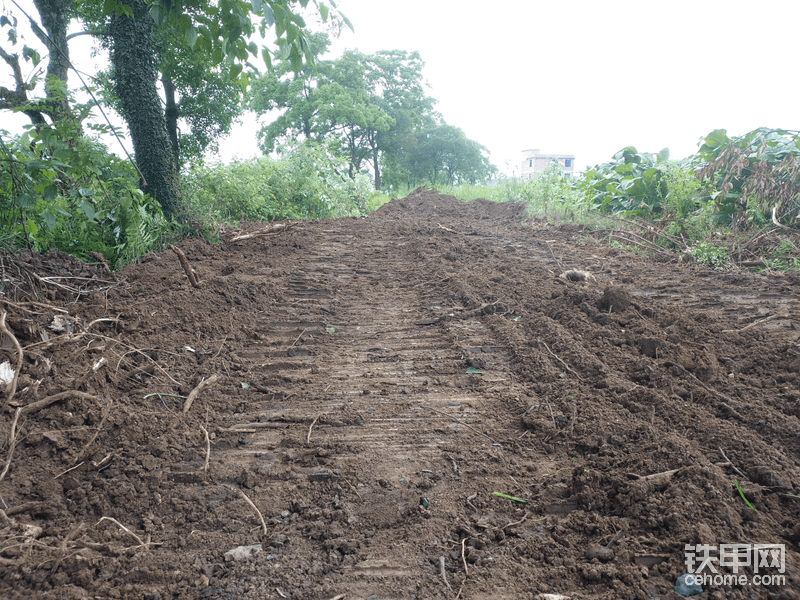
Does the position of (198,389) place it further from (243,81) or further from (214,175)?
(214,175)

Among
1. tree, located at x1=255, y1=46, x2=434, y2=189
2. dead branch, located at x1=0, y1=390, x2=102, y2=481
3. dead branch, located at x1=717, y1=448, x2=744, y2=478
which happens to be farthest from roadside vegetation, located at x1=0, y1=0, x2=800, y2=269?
tree, located at x1=255, y1=46, x2=434, y2=189

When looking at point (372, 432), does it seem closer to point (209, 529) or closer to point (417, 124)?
point (209, 529)

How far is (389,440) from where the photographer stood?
8.35 ft

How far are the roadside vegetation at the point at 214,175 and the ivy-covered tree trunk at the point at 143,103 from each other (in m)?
0.02

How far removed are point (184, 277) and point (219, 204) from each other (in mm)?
4050

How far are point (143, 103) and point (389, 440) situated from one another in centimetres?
625

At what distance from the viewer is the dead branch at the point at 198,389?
2.81 meters

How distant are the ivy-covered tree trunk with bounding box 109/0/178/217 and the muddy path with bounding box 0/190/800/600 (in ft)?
7.25

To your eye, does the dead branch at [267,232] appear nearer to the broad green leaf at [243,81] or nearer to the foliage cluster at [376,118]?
the broad green leaf at [243,81]

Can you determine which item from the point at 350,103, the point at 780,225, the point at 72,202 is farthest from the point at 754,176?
the point at 350,103

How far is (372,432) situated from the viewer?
2.62m

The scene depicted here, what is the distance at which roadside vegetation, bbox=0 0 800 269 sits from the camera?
3.36 metres

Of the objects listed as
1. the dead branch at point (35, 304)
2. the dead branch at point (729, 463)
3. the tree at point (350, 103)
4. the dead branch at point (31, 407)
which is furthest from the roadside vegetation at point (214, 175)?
the tree at point (350, 103)

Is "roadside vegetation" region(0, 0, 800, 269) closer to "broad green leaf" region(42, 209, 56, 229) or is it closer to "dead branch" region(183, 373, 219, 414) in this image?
"broad green leaf" region(42, 209, 56, 229)
